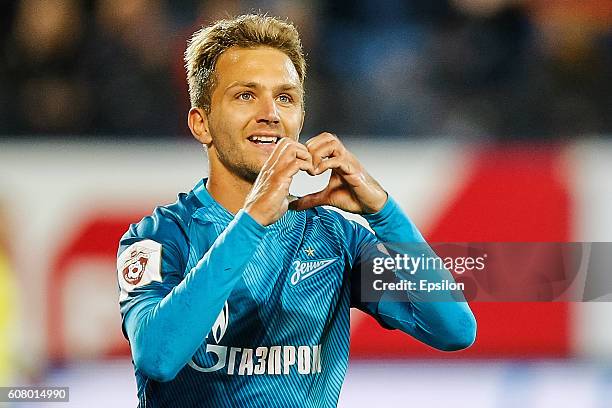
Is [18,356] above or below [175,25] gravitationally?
below

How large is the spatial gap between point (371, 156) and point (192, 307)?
2.04 metres

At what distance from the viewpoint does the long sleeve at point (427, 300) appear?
6.97 ft

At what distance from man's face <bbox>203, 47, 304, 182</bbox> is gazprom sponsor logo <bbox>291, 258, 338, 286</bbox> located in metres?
0.24

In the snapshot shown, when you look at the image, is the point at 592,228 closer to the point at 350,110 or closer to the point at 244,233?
the point at 350,110

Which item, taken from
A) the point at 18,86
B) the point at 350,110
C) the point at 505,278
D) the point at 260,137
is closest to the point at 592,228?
the point at 505,278

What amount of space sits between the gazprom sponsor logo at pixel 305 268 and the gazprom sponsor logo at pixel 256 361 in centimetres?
17

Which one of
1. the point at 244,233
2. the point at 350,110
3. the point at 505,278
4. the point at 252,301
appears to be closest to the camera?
the point at 244,233

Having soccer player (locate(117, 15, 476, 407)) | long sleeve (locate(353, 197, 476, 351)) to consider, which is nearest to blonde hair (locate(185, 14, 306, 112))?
soccer player (locate(117, 15, 476, 407))

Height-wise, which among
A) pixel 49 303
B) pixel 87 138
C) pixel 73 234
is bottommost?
pixel 49 303

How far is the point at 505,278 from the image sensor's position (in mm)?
3531

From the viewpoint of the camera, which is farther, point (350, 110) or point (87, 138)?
point (350, 110)

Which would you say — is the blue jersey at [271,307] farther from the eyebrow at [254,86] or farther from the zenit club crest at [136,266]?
the eyebrow at [254,86]

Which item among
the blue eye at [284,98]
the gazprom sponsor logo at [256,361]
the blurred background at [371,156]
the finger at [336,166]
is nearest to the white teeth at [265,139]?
the blue eye at [284,98]

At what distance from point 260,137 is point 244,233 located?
388mm
